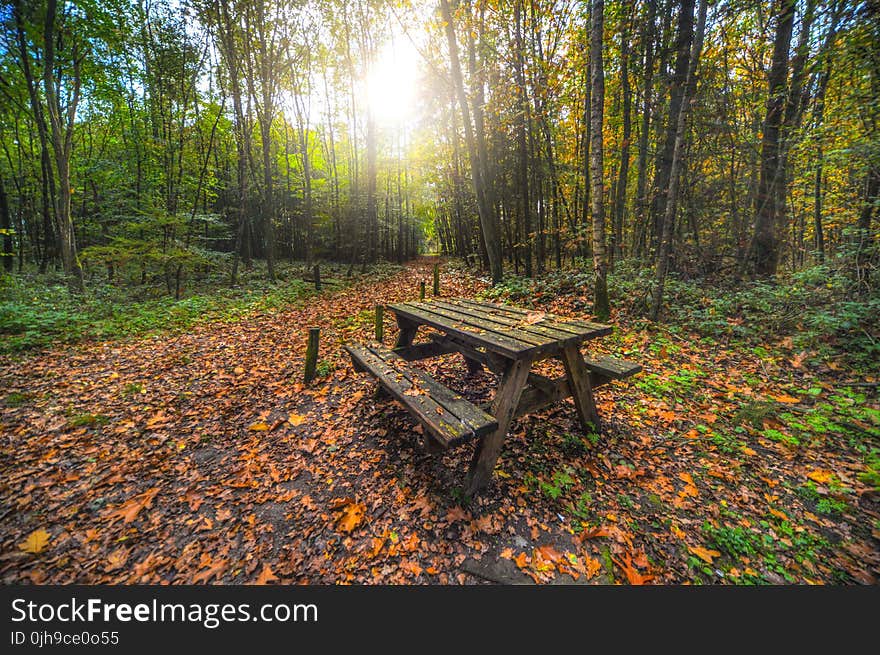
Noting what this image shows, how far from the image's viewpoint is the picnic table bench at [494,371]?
95.8 inches

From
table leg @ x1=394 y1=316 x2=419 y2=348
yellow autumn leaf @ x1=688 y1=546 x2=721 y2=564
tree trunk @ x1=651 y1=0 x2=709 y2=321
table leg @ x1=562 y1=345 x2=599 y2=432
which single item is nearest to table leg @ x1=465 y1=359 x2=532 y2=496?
table leg @ x1=562 y1=345 x2=599 y2=432

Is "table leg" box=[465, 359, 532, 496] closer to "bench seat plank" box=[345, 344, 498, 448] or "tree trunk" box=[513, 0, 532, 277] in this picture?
"bench seat plank" box=[345, 344, 498, 448]

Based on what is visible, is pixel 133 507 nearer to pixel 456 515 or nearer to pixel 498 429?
Answer: pixel 456 515

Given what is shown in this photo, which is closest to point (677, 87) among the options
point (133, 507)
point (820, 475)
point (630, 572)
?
point (820, 475)

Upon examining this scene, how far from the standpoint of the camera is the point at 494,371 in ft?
9.55

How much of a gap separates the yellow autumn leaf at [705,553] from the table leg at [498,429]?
134cm

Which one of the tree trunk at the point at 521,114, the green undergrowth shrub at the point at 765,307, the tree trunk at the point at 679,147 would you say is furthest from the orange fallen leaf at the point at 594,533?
the tree trunk at the point at 521,114

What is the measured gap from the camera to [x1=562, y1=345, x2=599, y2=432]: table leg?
2.97 m

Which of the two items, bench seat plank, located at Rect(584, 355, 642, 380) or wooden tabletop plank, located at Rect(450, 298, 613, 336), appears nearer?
wooden tabletop plank, located at Rect(450, 298, 613, 336)

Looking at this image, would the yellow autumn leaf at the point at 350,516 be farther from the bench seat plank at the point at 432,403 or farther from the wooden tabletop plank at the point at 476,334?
the wooden tabletop plank at the point at 476,334

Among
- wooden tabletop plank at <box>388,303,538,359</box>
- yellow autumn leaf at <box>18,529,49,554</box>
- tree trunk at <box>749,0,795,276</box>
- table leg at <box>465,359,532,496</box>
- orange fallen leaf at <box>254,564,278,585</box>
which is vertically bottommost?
orange fallen leaf at <box>254,564,278,585</box>

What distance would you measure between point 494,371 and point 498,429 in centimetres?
57

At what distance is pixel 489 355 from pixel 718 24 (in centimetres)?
903

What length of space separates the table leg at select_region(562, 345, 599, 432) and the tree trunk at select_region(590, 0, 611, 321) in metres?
3.41
